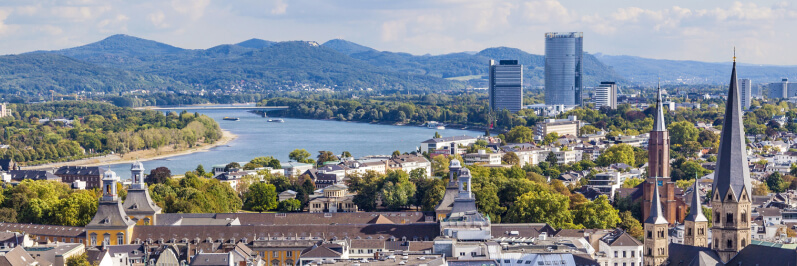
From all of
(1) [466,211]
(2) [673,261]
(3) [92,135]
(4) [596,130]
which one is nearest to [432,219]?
(1) [466,211]

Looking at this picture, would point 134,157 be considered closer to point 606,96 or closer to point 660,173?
point 660,173

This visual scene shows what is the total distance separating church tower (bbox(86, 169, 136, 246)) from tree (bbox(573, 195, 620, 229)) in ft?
50.7

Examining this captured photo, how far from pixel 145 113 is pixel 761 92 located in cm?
11366

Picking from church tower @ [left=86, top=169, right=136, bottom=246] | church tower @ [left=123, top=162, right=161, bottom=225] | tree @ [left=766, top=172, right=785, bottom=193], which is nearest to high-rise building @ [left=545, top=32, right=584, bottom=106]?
tree @ [left=766, top=172, right=785, bottom=193]

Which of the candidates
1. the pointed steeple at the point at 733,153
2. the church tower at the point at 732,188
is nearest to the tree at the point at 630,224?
the church tower at the point at 732,188

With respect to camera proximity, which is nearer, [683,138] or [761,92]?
[683,138]

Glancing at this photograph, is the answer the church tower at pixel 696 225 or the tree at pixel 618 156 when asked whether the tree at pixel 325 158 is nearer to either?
the tree at pixel 618 156

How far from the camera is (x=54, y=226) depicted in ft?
127

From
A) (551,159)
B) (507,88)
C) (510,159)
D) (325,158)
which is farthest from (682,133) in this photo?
(507,88)

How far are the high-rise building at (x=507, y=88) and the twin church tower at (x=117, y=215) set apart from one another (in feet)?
370

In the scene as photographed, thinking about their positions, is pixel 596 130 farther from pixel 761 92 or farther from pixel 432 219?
pixel 761 92

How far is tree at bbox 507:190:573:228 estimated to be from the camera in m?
39.6

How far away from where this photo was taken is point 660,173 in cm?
4469

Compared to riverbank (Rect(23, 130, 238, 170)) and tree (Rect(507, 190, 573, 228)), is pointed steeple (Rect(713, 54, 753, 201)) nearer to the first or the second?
tree (Rect(507, 190, 573, 228))
